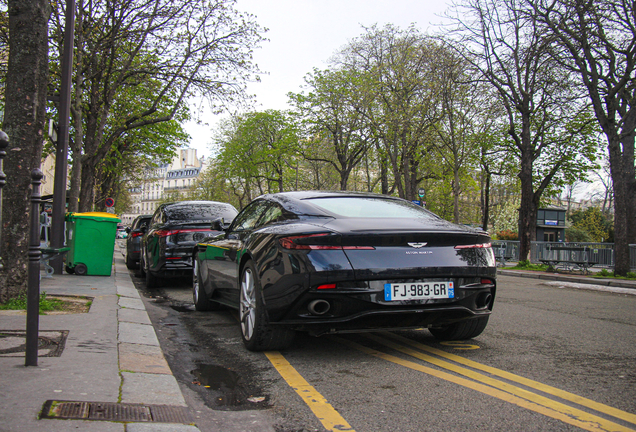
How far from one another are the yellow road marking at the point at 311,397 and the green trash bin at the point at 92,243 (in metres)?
7.40

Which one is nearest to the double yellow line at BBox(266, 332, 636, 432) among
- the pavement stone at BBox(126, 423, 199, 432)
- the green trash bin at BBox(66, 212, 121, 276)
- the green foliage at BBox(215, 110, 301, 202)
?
the pavement stone at BBox(126, 423, 199, 432)

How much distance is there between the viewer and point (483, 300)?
4613mm

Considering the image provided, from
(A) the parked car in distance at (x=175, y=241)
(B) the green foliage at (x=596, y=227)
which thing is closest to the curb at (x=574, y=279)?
(A) the parked car in distance at (x=175, y=241)

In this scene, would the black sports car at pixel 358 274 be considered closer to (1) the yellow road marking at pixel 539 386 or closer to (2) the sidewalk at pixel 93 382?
(1) the yellow road marking at pixel 539 386

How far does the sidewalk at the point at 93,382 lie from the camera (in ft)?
8.98

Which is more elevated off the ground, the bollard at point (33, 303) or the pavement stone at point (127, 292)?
the bollard at point (33, 303)

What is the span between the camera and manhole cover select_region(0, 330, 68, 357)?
13.1 feet

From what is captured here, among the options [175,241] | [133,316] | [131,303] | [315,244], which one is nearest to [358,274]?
[315,244]

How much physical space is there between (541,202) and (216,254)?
40.2 metres

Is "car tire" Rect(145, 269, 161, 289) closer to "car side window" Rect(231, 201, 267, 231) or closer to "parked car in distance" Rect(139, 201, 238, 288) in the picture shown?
"parked car in distance" Rect(139, 201, 238, 288)

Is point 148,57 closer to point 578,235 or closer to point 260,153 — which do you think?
point 260,153

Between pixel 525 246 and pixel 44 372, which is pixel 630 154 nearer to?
pixel 525 246

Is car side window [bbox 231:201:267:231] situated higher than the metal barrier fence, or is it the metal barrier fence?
car side window [bbox 231:201:267:231]

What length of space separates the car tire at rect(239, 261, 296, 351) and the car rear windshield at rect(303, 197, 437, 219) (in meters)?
0.88
